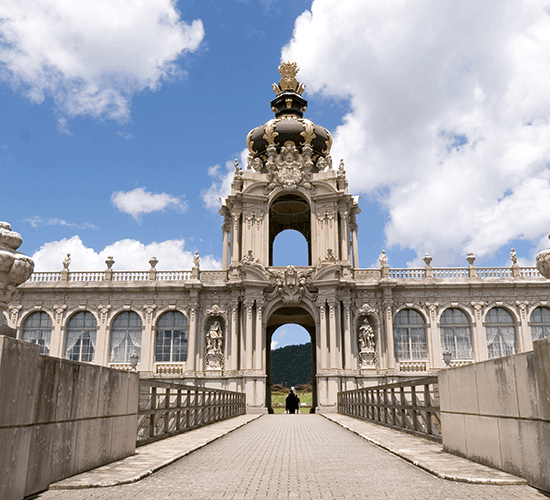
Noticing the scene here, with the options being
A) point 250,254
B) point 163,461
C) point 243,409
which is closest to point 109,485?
point 163,461

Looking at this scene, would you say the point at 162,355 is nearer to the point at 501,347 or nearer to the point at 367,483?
the point at 501,347

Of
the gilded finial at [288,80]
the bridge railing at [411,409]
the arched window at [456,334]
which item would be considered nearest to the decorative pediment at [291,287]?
the arched window at [456,334]

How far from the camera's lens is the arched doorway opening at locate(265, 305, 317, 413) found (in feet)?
125

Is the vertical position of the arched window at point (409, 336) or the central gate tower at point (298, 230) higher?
the central gate tower at point (298, 230)

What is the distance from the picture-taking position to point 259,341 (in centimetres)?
3431

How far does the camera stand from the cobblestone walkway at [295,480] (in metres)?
6.35

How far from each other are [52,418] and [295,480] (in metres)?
3.39

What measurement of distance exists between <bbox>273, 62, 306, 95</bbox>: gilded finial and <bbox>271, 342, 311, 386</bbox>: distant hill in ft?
165

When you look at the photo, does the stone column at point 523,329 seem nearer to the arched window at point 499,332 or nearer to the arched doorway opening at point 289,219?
the arched window at point 499,332

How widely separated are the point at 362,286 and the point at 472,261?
7958 millimetres

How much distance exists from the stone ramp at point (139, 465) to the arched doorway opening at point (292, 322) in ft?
82.3

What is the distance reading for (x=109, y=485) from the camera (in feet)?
22.7

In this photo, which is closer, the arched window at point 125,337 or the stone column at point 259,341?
the stone column at point 259,341

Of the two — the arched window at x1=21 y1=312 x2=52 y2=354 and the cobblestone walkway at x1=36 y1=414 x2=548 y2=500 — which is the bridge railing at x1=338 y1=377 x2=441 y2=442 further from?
the arched window at x1=21 y1=312 x2=52 y2=354
